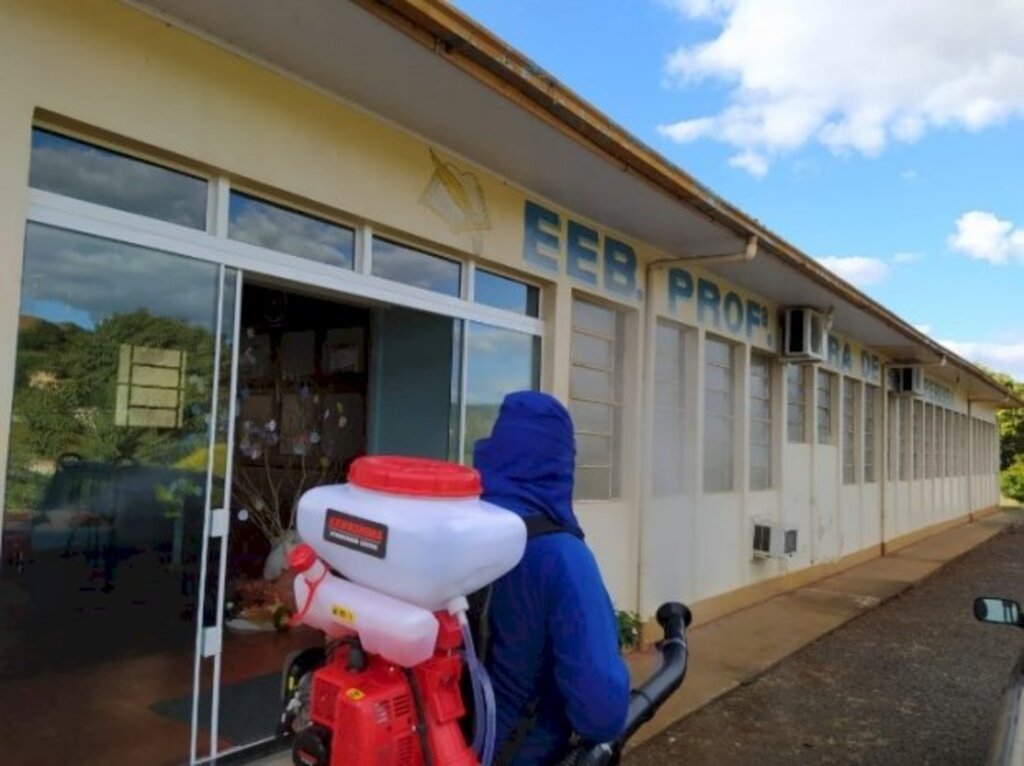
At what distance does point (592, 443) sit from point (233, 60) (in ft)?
12.3

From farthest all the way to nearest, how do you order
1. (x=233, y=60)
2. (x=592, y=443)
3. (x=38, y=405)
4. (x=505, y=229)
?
(x=592, y=443)
(x=505, y=229)
(x=233, y=60)
(x=38, y=405)

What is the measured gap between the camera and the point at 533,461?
1.87m

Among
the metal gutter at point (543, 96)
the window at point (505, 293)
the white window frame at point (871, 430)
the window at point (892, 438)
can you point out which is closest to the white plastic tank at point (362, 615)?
the metal gutter at point (543, 96)

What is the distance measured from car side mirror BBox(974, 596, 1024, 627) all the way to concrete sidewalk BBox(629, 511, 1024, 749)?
6.64 ft

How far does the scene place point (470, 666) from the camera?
5.68 ft

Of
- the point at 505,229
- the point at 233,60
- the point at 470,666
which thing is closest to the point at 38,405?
the point at 233,60

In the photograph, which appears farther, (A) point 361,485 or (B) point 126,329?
(B) point 126,329

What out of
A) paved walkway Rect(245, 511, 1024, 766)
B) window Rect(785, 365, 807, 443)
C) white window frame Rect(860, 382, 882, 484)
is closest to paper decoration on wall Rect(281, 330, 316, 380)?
paved walkway Rect(245, 511, 1024, 766)

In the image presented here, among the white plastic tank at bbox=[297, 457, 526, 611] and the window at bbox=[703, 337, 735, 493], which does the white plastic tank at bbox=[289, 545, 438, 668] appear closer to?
the white plastic tank at bbox=[297, 457, 526, 611]

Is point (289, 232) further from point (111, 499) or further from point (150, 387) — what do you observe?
point (111, 499)

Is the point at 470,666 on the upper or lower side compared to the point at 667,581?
upper

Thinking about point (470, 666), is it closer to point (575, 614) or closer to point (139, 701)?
point (575, 614)

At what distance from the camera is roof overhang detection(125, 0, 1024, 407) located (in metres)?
3.26

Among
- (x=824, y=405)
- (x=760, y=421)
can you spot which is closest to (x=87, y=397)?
(x=760, y=421)
